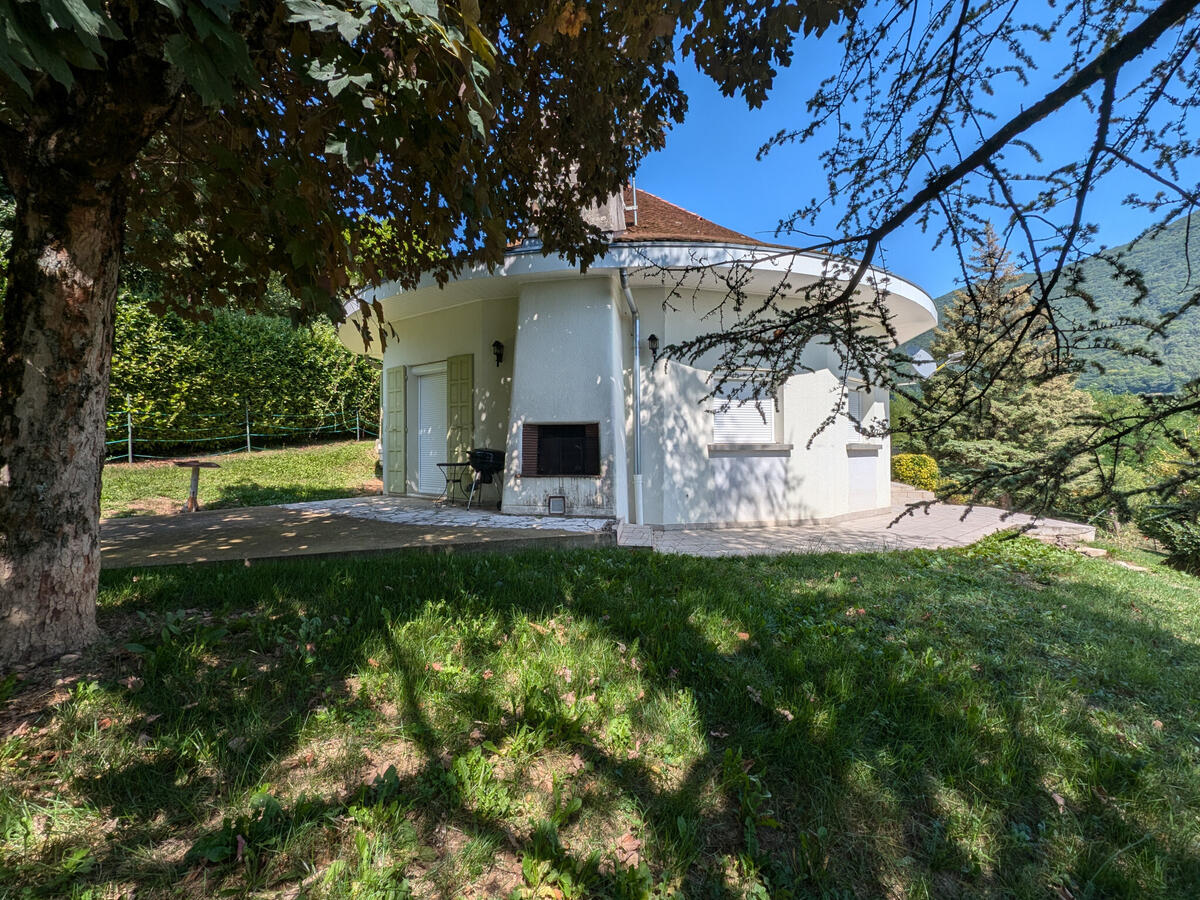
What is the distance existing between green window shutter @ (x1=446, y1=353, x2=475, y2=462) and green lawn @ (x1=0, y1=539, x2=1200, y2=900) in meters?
5.75

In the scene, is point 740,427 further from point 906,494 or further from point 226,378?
point 226,378

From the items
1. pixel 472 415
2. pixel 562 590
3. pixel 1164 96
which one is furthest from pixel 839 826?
pixel 472 415

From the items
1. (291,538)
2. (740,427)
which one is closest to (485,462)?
(291,538)

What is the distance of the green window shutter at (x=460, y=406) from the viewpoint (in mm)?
9023

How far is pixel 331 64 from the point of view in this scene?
1.89 metres

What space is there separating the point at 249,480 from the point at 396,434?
4.10 meters

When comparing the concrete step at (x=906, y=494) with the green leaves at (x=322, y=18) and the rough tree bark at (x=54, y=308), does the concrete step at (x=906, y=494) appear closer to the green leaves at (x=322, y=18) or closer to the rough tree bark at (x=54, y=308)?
the green leaves at (x=322, y=18)

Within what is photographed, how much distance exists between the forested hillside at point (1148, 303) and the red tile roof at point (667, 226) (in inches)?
231

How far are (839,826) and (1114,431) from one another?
187 cm

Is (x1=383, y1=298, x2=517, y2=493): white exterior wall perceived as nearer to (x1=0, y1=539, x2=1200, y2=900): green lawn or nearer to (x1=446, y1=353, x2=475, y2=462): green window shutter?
(x1=446, y1=353, x2=475, y2=462): green window shutter

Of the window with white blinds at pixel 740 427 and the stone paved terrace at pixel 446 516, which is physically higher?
the window with white blinds at pixel 740 427

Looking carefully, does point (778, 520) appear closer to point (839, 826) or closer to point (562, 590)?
point (562, 590)

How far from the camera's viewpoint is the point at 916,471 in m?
14.7

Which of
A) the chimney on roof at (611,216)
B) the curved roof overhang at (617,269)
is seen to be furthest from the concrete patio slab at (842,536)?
the chimney on roof at (611,216)
